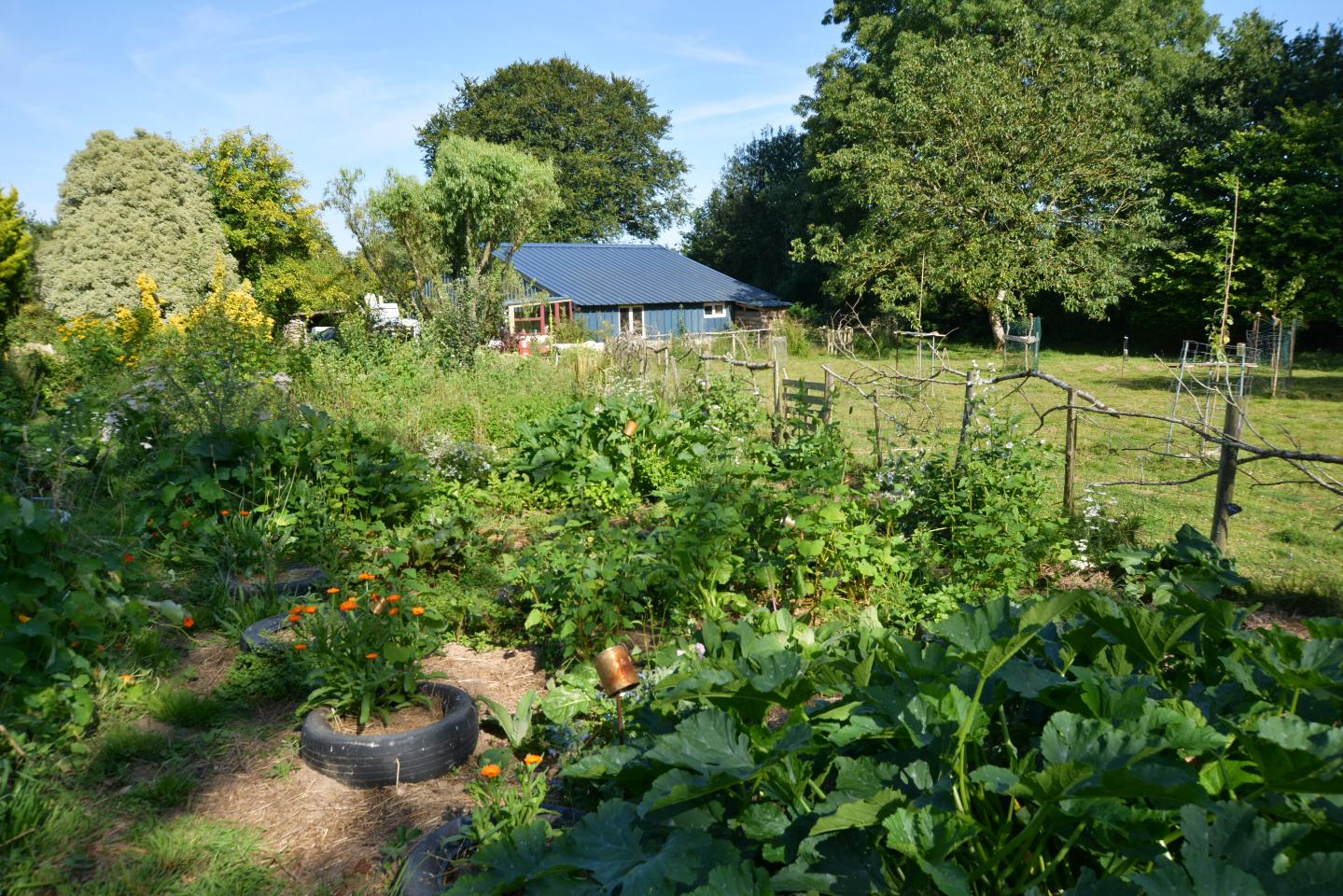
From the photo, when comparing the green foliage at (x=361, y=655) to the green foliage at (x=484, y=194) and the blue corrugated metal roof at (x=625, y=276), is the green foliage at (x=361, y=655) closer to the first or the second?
the green foliage at (x=484, y=194)

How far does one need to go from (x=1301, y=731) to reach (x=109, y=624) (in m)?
3.82

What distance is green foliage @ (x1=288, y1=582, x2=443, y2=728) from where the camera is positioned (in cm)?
294

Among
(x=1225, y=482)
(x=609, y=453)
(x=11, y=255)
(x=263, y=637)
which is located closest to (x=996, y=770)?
(x=263, y=637)

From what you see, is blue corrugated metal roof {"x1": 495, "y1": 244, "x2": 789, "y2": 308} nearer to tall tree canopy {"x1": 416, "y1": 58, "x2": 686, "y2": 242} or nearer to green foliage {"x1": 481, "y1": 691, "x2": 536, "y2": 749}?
tall tree canopy {"x1": 416, "y1": 58, "x2": 686, "y2": 242}

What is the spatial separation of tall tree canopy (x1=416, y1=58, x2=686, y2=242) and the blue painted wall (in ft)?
34.0

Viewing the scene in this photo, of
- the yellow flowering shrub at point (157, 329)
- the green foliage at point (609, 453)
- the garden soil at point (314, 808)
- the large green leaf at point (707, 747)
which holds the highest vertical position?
the yellow flowering shrub at point (157, 329)

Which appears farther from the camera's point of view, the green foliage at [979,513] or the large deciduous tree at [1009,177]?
the large deciduous tree at [1009,177]

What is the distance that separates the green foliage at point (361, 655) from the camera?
2939 millimetres

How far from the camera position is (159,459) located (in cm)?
478

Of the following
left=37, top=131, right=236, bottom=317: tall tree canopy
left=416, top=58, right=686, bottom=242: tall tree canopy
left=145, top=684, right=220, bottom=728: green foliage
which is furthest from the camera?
left=416, top=58, right=686, bottom=242: tall tree canopy

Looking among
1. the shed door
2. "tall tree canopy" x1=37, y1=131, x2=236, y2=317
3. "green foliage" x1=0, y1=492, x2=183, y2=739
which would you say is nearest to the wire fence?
"green foliage" x1=0, y1=492, x2=183, y2=739

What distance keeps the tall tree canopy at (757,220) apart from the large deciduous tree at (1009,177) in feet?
41.0

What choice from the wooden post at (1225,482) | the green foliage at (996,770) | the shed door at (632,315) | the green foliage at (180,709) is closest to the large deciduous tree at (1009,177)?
the shed door at (632,315)

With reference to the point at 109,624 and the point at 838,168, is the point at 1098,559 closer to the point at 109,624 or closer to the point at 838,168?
the point at 109,624
